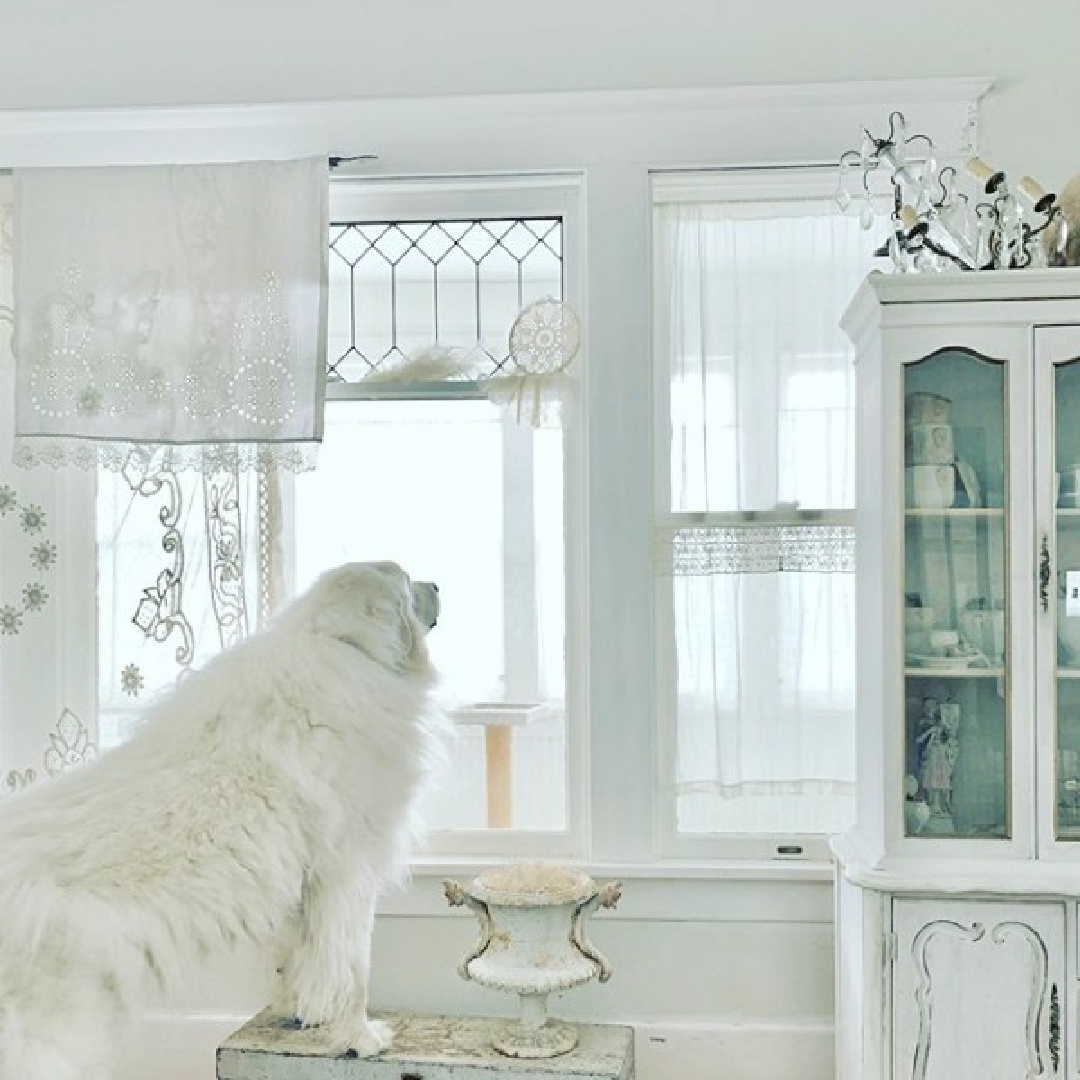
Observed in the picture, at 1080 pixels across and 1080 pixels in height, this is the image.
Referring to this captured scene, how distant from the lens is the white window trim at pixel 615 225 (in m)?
2.90

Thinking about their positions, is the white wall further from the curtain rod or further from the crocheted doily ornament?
the crocheted doily ornament

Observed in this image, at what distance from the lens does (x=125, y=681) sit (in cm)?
302

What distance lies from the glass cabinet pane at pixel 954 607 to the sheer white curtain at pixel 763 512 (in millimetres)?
521

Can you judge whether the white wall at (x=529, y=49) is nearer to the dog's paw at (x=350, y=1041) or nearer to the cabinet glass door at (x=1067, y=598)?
the cabinet glass door at (x=1067, y=598)

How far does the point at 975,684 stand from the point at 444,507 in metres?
1.29

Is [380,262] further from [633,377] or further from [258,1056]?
[258,1056]

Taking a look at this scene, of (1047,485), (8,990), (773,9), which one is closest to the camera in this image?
(8,990)

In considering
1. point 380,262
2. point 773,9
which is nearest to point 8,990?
point 380,262

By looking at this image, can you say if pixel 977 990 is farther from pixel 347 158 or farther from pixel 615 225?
pixel 347 158

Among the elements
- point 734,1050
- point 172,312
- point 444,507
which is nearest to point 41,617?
point 172,312

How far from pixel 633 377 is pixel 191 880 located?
1.46 m

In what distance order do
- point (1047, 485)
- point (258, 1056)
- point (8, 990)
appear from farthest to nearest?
point (258, 1056) < point (1047, 485) < point (8, 990)

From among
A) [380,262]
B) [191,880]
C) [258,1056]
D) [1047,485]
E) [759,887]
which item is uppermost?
[380,262]

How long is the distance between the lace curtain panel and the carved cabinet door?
5.41 feet
